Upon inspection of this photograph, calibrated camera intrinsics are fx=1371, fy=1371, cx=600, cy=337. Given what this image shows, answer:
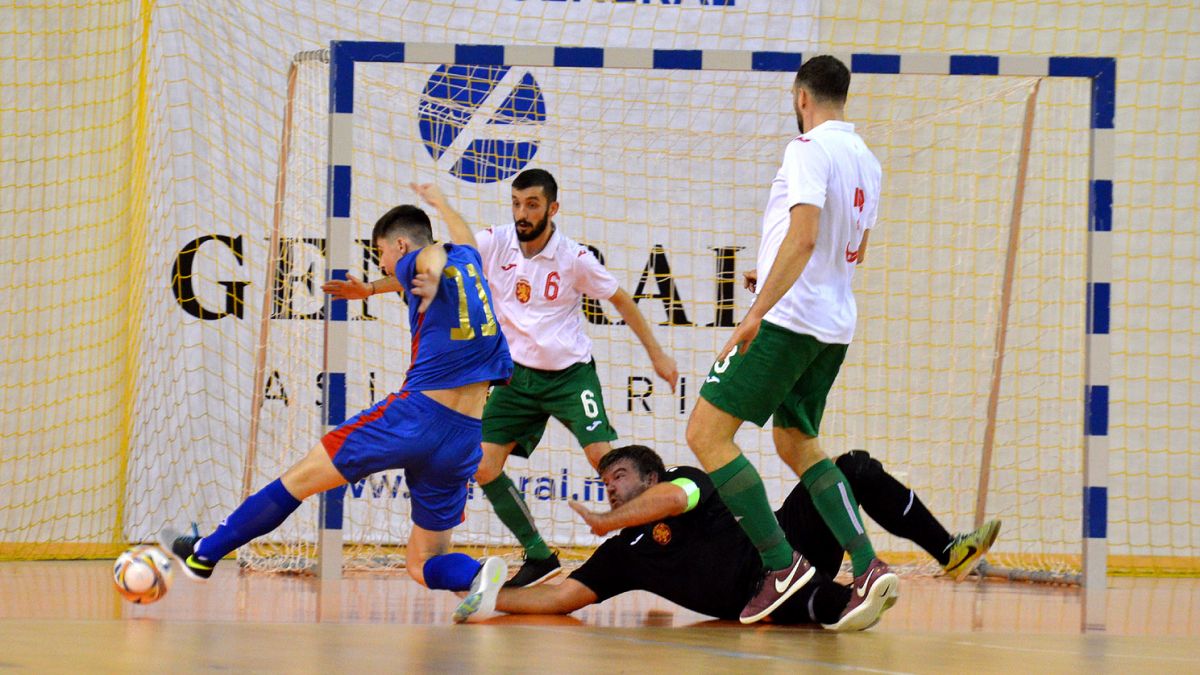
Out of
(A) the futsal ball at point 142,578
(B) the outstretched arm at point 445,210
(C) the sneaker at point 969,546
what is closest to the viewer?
(A) the futsal ball at point 142,578

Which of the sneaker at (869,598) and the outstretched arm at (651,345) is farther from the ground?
the outstretched arm at (651,345)

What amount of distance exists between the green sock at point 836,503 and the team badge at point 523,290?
1.97 meters

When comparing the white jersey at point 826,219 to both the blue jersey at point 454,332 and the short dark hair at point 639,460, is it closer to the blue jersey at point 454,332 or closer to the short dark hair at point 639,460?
the short dark hair at point 639,460

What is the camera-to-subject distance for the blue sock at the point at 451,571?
16.3 feet

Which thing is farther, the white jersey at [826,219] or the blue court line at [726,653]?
the white jersey at [826,219]

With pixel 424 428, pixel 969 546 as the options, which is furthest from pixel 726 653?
pixel 969 546

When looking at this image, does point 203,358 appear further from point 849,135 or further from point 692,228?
point 849,135

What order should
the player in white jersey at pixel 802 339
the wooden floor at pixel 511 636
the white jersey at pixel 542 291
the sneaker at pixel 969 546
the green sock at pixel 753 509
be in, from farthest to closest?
the white jersey at pixel 542 291, the sneaker at pixel 969 546, the green sock at pixel 753 509, the player in white jersey at pixel 802 339, the wooden floor at pixel 511 636

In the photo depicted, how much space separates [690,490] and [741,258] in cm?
409

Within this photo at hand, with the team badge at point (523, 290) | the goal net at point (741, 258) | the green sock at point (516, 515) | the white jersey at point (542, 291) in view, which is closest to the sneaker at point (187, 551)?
the green sock at point (516, 515)

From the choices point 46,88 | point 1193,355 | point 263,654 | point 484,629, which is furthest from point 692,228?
point 263,654

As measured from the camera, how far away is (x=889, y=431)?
909 cm

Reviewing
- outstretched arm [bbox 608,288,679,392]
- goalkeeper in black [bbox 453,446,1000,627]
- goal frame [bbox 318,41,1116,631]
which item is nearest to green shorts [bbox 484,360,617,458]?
outstretched arm [bbox 608,288,679,392]

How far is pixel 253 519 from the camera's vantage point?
504 cm
